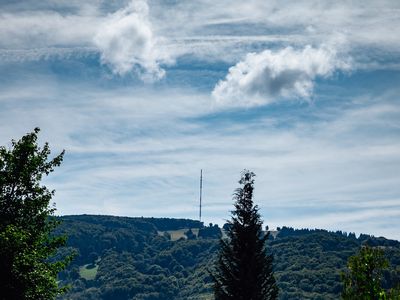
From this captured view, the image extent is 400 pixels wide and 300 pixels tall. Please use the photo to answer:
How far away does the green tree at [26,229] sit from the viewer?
26.6m

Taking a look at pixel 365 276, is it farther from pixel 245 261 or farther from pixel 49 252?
pixel 49 252

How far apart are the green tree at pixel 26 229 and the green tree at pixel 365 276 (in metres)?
16.3

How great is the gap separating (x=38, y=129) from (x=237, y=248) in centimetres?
1630

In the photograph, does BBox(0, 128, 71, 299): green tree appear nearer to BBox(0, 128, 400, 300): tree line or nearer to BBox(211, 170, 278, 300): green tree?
BBox(0, 128, 400, 300): tree line

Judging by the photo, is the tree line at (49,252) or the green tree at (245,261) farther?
the green tree at (245,261)

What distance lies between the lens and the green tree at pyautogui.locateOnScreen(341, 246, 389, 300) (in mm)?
26234

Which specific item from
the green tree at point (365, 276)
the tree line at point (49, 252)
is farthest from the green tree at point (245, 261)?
the green tree at point (365, 276)

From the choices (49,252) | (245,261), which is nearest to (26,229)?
(49,252)

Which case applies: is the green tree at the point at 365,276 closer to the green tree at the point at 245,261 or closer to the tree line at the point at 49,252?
the tree line at the point at 49,252

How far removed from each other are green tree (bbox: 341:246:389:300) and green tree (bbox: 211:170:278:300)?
9.40 metres

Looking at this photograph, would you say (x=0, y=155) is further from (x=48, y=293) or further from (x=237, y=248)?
(x=237, y=248)

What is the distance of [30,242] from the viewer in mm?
30266

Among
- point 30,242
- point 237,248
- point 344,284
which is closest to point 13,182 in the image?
point 30,242

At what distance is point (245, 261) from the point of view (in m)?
37.7
